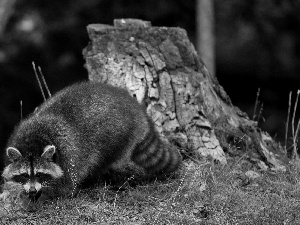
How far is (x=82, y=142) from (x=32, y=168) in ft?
2.15

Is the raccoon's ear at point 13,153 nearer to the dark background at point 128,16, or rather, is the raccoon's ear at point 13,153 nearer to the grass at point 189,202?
the grass at point 189,202

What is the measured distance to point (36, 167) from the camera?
692 cm

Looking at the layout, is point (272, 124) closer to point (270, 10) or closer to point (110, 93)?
point (270, 10)

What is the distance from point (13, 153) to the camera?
691 cm

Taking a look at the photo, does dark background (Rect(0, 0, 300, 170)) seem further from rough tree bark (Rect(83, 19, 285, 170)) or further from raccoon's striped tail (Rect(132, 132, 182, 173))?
raccoon's striped tail (Rect(132, 132, 182, 173))

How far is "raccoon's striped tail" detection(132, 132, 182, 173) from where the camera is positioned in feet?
24.9

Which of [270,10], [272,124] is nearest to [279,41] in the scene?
[270,10]

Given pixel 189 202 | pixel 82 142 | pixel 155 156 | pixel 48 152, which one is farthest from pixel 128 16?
pixel 189 202

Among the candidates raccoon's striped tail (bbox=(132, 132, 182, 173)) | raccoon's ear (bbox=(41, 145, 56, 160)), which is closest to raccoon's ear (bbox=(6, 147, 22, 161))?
raccoon's ear (bbox=(41, 145, 56, 160))

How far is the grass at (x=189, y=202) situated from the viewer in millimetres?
6453

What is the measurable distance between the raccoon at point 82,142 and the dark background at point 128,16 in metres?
7.45

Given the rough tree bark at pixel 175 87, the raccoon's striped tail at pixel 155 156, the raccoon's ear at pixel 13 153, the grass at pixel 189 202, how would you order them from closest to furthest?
the grass at pixel 189 202 → the raccoon's ear at pixel 13 153 → the raccoon's striped tail at pixel 155 156 → the rough tree bark at pixel 175 87

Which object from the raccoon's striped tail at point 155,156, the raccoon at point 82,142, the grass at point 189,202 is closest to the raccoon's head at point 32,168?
the raccoon at point 82,142

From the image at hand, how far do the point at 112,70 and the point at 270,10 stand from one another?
23.8ft
